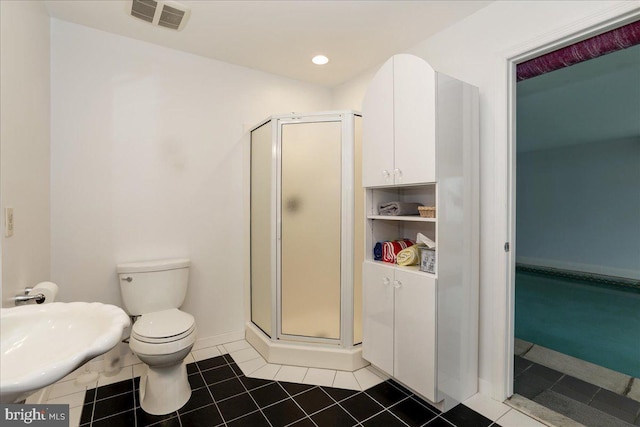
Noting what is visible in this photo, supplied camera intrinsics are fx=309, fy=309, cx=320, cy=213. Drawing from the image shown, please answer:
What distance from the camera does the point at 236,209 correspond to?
2.71 m

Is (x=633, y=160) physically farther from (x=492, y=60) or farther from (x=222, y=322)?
(x=222, y=322)

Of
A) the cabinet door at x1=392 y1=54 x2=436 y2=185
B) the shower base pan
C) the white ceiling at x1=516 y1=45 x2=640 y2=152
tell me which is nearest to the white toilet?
the shower base pan

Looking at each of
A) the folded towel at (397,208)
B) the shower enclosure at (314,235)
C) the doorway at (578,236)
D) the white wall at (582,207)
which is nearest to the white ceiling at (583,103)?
the doorway at (578,236)

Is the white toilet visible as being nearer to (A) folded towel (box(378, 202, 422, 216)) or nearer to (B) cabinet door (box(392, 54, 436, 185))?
(A) folded towel (box(378, 202, 422, 216))

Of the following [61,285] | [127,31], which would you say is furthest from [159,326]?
[127,31]

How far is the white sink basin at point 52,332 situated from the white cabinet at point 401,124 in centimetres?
153

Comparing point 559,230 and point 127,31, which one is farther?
point 559,230

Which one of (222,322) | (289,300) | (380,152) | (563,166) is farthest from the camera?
(563,166)

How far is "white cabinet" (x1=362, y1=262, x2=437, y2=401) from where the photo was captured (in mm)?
1717

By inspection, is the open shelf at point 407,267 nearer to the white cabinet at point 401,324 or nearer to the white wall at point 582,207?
the white cabinet at point 401,324

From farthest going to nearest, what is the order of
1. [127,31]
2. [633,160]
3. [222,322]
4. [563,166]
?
[563,166] → [633,160] → [222,322] → [127,31]

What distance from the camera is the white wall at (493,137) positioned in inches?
69.7

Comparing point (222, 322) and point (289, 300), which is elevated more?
point (289, 300)

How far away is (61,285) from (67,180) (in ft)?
2.32
